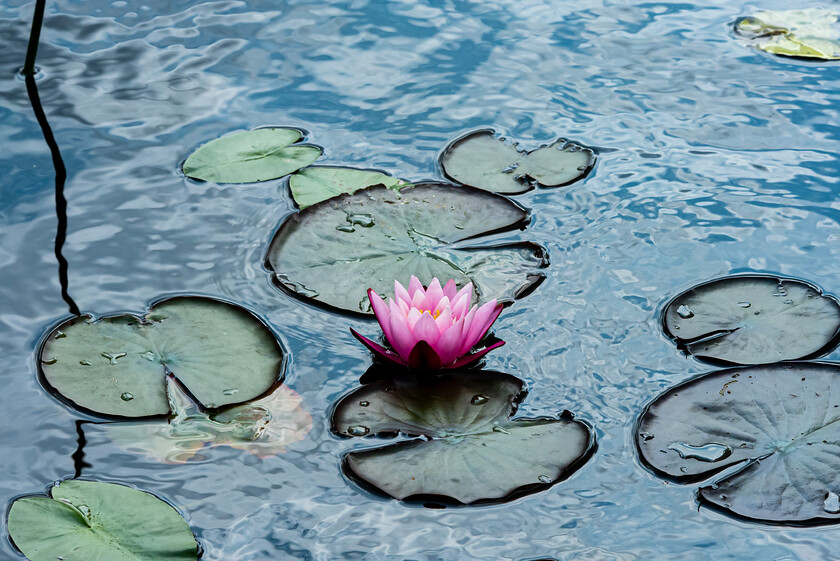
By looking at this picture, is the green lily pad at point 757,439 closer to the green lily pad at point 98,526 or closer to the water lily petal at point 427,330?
the water lily petal at point 427,330

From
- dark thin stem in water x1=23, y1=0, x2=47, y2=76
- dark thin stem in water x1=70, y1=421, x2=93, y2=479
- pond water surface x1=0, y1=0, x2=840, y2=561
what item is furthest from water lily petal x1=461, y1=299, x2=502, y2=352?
dark thin stem in water x1=23, y1=0, x2=47, y2=76

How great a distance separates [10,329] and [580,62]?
2410 millimetres

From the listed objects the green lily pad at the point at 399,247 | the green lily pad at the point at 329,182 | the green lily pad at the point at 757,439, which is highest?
the green lily pad at the point at 329,182

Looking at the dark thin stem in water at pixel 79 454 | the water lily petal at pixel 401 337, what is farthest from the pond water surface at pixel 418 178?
the water lily petal at pixel 401 337

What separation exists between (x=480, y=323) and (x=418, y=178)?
90 centimetres

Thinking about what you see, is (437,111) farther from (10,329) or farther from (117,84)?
(10,329)

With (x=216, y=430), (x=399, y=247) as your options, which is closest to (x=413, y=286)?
(x=399, y=247)

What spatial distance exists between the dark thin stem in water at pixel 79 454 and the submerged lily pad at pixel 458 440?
1.88ft

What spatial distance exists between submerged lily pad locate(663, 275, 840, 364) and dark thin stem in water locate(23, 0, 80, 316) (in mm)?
1683

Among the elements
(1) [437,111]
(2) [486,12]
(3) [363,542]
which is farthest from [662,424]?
(2) [486,12]

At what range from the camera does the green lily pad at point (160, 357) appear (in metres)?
2.04

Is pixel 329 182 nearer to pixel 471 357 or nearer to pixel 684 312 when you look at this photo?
pixel 471 357

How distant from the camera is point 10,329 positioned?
224 cm

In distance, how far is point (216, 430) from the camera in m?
1.98
